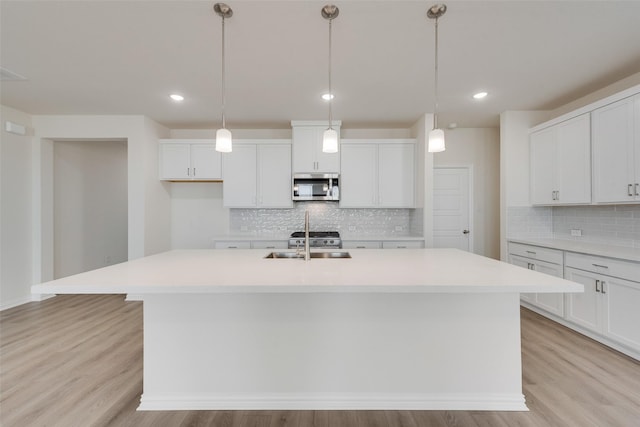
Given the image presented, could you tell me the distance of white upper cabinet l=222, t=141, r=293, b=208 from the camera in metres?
4.34

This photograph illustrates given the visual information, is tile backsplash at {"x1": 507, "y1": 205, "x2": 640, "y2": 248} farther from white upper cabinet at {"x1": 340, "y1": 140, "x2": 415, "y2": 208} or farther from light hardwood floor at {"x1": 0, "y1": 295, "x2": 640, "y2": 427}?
white upper cabinet at {"x1": 340, "y1": 140, "x2": 415, "y2": 208}

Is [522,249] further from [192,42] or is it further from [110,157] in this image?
[110,157]

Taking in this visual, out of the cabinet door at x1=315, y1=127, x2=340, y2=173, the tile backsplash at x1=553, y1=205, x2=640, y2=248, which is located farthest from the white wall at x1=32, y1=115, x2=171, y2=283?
the tile backsplash at x1=553, y1=205, x2=640, y2=248

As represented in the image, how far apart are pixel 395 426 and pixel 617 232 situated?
330cm

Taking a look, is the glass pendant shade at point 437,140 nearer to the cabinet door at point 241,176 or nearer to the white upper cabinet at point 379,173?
the white upper cabinet at point 379,173

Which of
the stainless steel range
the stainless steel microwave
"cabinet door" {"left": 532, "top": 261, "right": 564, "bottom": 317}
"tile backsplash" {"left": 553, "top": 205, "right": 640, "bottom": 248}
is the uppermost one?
the stainless steel microwave

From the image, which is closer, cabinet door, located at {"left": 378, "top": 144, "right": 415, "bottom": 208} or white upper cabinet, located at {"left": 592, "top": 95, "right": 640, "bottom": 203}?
white upper cabinet, located at {"left": 592, "top": 95, "right": 640, "bottom": 203}

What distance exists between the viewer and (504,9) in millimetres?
1925

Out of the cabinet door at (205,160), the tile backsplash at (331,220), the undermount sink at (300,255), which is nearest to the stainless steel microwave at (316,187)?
the tile backsplash at (331,220)

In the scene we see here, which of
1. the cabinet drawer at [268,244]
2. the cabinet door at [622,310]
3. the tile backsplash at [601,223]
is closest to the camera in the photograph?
the cabinet door at [622,310]

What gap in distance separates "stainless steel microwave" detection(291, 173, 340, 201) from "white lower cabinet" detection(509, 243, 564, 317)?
2.51 m

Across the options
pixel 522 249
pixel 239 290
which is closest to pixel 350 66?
pixel 239 290

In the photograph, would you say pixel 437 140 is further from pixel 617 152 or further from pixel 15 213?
pixel 15 213

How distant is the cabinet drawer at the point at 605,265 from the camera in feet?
7.68
